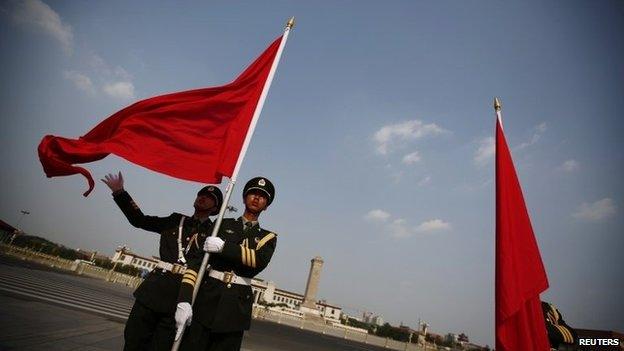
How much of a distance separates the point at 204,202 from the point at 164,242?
0.57 meters

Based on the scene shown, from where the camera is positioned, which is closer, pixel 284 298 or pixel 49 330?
pixel 49 330

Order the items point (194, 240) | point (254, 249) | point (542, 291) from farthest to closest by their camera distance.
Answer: point (194, 240), point (542, 291), point (254, 249)

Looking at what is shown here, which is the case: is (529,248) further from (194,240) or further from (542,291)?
(194,240)

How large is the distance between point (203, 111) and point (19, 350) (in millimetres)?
3243

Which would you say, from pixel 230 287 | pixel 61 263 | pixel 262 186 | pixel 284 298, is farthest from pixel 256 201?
pixel 284 298

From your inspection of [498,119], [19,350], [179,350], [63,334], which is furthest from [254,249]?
[63,334]

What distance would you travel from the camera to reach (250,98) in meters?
4.22

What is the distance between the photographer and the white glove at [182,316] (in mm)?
2567

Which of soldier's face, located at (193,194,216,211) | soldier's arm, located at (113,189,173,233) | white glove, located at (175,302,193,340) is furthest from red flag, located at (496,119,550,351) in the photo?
soldier's arm, located at (113,189,173,233)

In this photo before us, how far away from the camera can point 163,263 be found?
3.51m

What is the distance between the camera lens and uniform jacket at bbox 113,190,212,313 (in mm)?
3191

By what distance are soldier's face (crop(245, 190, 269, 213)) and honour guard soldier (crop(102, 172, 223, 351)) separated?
624 millimetres

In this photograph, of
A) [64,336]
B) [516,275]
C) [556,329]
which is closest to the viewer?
[516,275]
